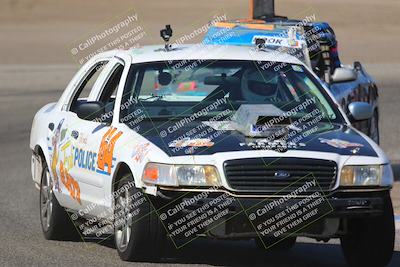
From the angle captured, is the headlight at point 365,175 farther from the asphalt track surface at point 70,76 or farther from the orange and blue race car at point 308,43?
the orange and blue race car at point 308,43

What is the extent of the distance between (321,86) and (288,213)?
1850 millimetres

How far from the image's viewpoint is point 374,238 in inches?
337

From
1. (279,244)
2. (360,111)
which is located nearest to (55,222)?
(279,244)

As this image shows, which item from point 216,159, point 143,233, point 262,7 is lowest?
point 262,7

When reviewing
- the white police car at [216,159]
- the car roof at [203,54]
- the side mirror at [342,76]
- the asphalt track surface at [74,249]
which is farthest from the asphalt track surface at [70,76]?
the car roof at [203,54]

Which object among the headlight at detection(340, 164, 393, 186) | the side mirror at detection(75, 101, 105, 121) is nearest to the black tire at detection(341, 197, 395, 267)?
the headlight at detection(340, 164, 393, 186)

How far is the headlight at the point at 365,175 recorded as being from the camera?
326 inches

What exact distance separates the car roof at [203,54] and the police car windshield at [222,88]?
0.16ft

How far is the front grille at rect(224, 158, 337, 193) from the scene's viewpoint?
8.15 meters

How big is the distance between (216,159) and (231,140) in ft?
1.06

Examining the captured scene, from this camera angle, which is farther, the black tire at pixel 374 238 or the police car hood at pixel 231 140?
the black tire at pixel 374 238

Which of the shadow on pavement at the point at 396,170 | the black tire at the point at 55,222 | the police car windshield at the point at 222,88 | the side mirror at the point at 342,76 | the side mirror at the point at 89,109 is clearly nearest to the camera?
the side mirror at the point at 89,109

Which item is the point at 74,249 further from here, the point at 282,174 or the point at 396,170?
the point at 396,170

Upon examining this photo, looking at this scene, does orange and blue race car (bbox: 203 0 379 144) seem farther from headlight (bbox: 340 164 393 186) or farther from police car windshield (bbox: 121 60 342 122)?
headlight (bbox: 340 164 393 186)
